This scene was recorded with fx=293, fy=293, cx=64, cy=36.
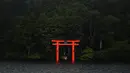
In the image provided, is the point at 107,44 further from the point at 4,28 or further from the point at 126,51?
the point at 4,28

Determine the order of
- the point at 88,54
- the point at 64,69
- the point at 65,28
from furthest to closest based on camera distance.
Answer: the point at 65,28
the point at 88,54
the point at 64,69

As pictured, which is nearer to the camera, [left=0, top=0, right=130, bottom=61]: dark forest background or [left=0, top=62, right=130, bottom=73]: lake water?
[left=0, top=62, right=130, bottom=73]: lake water

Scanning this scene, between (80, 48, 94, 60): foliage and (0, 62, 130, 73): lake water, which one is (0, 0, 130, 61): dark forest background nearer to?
(80, 48, 94, 60): foliage

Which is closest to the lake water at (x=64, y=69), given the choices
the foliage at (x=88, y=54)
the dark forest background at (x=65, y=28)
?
the foliage at (x=88, y=54)

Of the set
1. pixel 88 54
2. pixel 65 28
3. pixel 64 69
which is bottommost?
pixel 64 69

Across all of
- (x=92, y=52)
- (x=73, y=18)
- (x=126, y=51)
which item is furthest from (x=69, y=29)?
(x=126, y=51)

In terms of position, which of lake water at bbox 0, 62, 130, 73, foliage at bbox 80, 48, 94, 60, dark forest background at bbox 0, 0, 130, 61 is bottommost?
lake water at bbox 0, 62, 130, 73

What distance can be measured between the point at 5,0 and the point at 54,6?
13.8 feet

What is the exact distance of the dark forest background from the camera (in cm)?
2400

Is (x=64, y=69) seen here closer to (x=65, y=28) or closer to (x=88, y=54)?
(x=88, y=54)

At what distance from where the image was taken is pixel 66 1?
2561 centimetres

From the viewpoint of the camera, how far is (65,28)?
79.2 ft

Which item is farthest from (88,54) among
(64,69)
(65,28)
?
(64,69)

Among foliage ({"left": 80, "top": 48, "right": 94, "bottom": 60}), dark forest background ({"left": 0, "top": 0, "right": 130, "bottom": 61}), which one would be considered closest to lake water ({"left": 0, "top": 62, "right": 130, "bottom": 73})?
foliage ({"left": 80, "top": 48, "right": 94, "bottom": 60})
